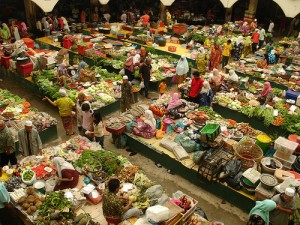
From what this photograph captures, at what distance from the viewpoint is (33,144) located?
7516mm

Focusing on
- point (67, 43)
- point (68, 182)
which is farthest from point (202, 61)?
point (68, 182)

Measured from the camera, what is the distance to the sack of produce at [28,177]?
22.3ft

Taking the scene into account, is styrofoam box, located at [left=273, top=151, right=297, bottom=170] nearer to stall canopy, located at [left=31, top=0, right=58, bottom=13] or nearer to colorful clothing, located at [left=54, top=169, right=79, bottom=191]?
colorful clothing, located at [left=54, top=169, right=79, bottom=191]

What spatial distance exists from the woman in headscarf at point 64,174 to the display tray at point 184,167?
259cm

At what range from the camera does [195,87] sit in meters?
10.4

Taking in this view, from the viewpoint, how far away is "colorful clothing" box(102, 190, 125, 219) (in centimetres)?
543

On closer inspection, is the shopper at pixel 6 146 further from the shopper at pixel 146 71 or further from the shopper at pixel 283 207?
the shopper at pixel 283 207

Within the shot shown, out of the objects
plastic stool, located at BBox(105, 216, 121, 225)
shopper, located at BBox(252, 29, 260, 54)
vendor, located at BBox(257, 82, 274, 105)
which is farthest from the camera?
shopper, located at BBox(252, 29, 260, 54)

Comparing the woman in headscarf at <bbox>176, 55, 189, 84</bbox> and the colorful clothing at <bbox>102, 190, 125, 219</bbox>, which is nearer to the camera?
the colorful clothing at <bbox>102, 190, 125, 219</bbox>

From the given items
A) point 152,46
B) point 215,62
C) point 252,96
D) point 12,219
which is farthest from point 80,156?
point 152,46

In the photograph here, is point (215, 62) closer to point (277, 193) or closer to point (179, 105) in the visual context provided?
point (179, 105)

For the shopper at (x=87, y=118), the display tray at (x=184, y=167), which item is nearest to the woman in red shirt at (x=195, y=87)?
the display tray at (x=184, y=167)

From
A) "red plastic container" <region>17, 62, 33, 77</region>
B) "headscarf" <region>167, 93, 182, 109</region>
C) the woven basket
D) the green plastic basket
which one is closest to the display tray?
the green plastic basket

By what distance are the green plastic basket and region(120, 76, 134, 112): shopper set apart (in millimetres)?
2843
